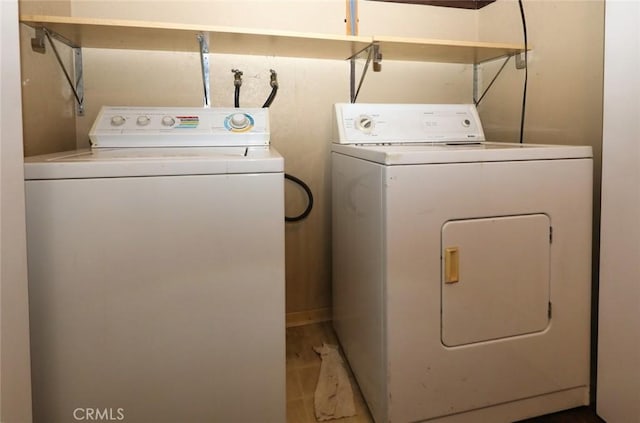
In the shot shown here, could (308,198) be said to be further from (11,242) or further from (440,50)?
(11,242)

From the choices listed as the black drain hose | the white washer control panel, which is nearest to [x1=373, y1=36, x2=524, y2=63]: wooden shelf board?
the white washer control panel

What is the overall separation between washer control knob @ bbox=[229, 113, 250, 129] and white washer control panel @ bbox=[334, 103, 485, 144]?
386mm

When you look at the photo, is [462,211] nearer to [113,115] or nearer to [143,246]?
[143,246]

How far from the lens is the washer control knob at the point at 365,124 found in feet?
5.72

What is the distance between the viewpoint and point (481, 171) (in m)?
1.23

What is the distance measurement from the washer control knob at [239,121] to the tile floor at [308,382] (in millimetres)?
1015

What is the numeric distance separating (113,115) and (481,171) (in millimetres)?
1332

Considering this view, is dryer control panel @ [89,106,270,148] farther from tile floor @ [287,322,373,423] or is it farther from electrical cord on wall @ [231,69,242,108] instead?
tile floor @ [287,322,373,423]

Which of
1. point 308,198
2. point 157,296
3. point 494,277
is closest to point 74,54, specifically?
point 308,198

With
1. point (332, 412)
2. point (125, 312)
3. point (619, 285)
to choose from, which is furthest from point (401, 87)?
point (125, 312)

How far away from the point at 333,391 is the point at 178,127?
45.5 inches

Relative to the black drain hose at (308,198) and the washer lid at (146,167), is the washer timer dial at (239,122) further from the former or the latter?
the washer lid at (146,167)

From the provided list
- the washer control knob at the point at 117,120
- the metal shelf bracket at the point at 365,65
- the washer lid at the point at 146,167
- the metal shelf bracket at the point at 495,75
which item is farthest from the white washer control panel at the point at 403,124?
the washer control knob at the point at 117,120

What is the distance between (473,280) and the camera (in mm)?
1260
